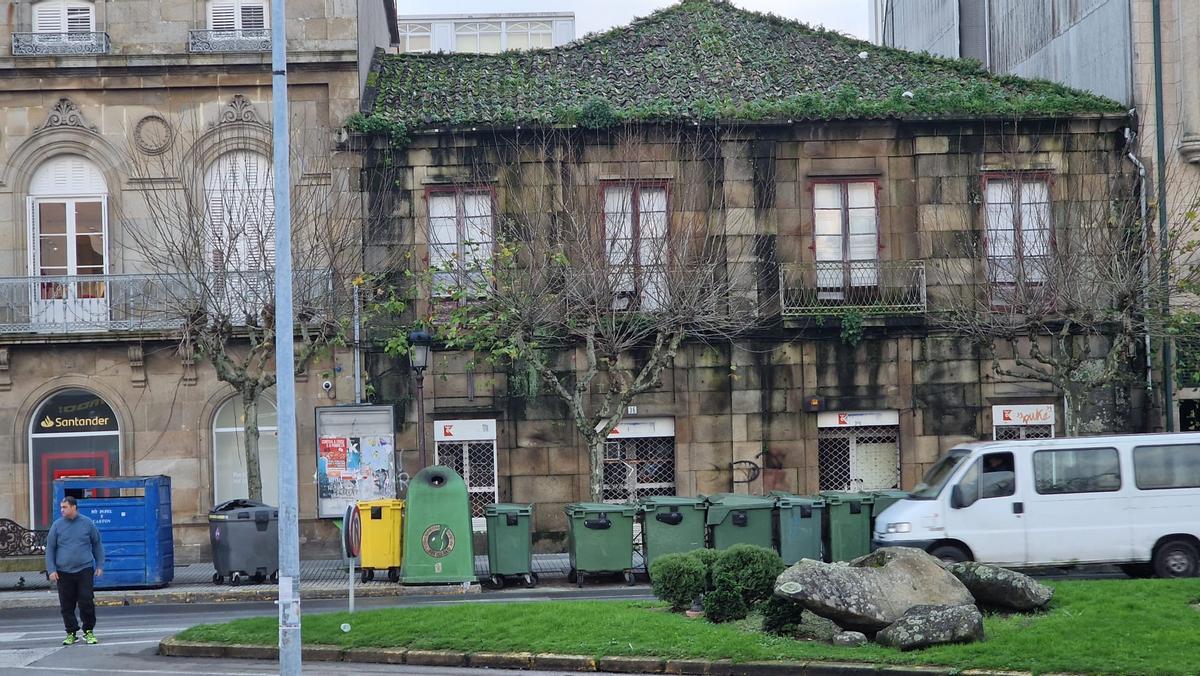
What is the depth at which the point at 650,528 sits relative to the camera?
21.2 meters

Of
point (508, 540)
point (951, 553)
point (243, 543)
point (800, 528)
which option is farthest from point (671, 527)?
point (243, 543)

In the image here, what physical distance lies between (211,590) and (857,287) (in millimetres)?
12701

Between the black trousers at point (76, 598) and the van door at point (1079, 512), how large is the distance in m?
11.4

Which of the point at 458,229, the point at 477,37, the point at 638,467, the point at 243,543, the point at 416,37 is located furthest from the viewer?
the point at 416,37

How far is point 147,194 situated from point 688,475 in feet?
35.8

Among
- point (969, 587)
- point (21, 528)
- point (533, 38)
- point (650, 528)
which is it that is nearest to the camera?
point (969, 587)

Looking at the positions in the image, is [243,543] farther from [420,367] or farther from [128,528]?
[420,367]

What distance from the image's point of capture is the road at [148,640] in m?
14.1

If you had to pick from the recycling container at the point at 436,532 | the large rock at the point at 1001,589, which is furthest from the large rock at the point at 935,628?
the recycling container at the point at 436,532

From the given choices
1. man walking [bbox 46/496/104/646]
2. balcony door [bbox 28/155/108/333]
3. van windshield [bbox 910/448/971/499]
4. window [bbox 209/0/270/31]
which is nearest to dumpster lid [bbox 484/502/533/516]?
van windshield [bbox 910/448/971/499]

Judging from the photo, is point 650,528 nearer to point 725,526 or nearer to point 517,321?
point 725,526

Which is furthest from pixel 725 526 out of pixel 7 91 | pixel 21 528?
pixel 7 91

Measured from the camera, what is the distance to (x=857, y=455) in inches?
1081

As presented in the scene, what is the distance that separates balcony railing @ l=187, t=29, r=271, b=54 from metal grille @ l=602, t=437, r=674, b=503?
383 inches
